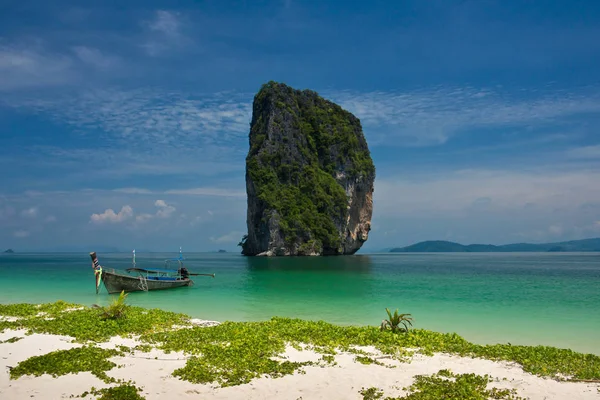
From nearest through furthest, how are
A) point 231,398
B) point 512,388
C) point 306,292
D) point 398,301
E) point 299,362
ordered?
point 231,398
point 512,388
point 299,362
point 398,301
point 306,292

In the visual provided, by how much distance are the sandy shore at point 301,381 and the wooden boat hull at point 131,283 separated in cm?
1762

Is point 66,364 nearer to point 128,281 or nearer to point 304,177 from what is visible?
point 128,281

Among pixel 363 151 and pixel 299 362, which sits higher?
pixel 363 151

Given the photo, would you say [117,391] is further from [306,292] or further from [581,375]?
[306,292]

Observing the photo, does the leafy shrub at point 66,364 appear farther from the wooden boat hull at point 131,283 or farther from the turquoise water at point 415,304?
the wooden boat hull at point 131,283

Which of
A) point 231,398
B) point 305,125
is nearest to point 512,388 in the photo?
point 231,398

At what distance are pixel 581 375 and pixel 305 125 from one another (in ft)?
299

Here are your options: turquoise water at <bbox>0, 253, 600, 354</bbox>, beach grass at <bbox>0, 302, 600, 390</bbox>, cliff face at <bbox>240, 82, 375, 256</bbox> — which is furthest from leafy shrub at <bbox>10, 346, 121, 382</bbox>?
cliff face at <bbox>240, 82, 375, 256</bbox>


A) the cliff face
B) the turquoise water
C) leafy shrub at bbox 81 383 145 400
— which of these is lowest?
the turquoise water

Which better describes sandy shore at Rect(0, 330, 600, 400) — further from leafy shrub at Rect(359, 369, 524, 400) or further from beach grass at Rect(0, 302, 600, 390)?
beach grass at Rect(0, 302, 600, 390)

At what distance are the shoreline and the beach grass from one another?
3 cm

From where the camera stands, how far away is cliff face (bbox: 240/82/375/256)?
280 feet

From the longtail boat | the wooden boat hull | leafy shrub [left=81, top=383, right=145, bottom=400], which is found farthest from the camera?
the wooden boat hull

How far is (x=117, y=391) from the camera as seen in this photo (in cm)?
739
